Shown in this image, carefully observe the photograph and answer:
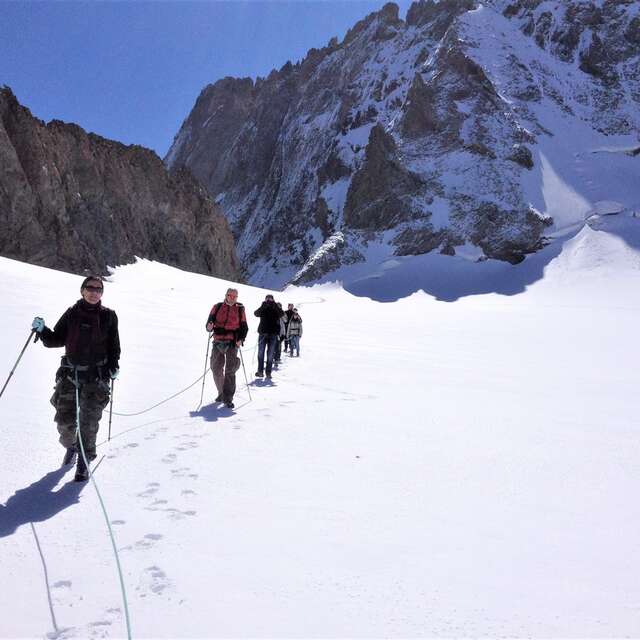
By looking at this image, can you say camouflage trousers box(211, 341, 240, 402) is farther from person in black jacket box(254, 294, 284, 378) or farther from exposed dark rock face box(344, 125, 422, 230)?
exposed dark rock face box(344, 125, 422, 230)

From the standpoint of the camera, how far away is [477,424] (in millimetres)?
6766

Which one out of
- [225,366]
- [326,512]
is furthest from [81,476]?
[225,366]

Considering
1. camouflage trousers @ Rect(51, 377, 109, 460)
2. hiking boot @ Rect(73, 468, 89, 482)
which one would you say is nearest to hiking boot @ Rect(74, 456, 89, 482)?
hiking boot @ Rect(73, 468, 89, 482)

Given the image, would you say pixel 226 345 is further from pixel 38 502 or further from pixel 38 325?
pixel 38 502

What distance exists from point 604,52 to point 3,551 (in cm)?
9948

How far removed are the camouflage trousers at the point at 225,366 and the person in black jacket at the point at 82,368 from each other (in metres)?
2.74

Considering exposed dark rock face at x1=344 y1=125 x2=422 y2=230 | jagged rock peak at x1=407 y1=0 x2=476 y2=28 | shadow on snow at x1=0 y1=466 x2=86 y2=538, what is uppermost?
jagged rock peak at x1=407 y1=0 x2=476 y2=28

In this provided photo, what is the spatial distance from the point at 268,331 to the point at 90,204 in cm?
3589

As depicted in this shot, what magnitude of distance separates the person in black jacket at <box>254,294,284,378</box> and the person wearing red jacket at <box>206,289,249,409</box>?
222 cm

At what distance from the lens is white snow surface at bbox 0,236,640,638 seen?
2.74m

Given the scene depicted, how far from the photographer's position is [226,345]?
7.52 metres

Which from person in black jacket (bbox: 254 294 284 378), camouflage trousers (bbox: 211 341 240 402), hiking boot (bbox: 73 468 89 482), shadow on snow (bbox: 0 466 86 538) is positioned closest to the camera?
shadow on snow (bbox: 0 466 86 538)

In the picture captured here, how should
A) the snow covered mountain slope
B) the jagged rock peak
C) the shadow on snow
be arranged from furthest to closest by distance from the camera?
the jagged rock peak, the snow covered mountain slope, the shadow on snow

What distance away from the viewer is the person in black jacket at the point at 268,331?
9.88 m
